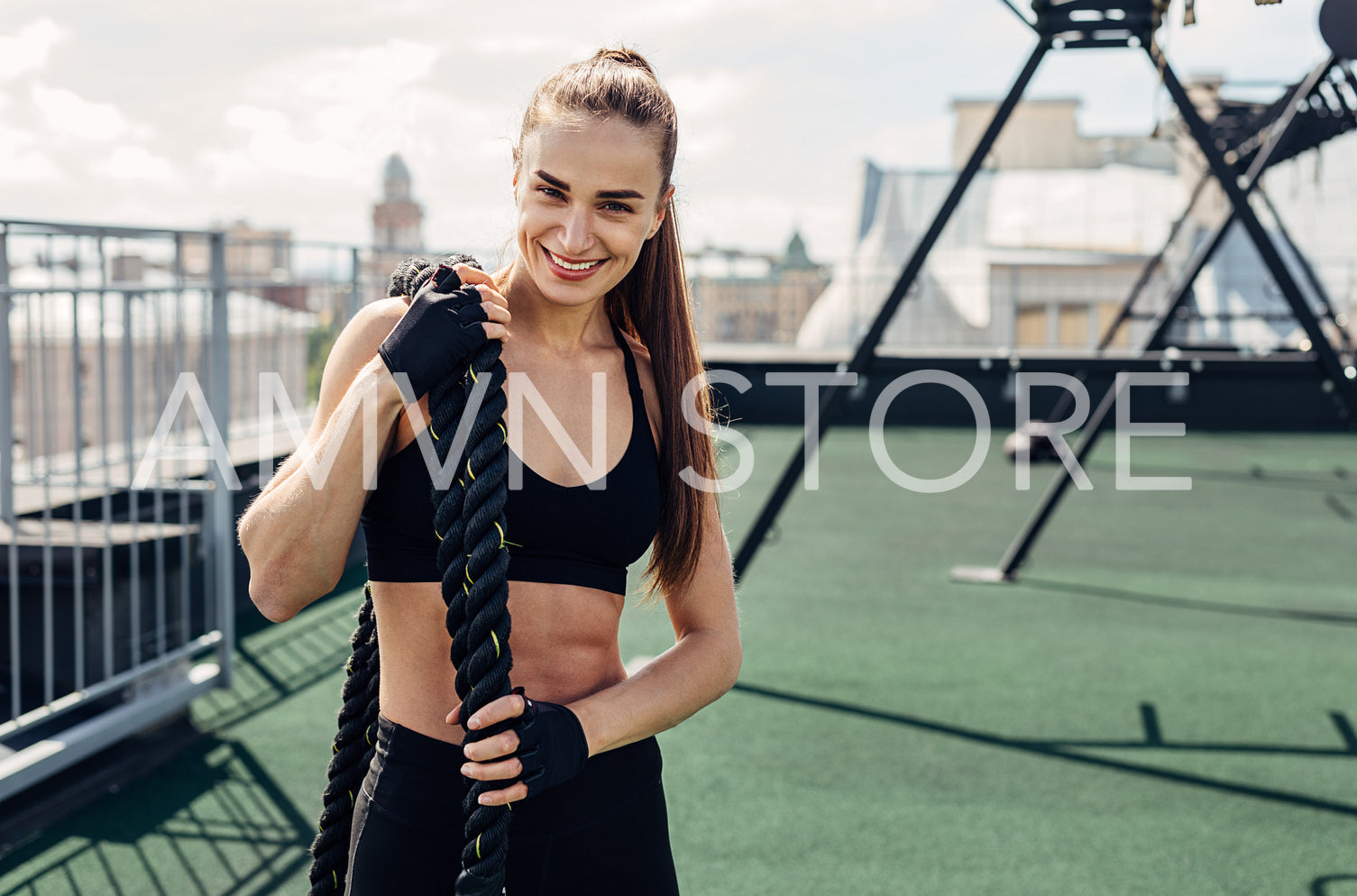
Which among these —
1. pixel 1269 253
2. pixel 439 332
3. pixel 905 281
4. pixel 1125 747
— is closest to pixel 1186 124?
pixel 1269 253

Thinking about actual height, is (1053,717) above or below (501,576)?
below

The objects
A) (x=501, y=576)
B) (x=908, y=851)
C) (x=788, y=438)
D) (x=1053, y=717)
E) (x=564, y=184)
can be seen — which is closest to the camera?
(x=501, y=576)

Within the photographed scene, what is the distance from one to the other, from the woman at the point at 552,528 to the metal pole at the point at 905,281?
9.74 feet

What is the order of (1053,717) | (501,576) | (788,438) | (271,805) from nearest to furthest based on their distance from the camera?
(501,576)
(271,805)
(1053,717)
(788,438)

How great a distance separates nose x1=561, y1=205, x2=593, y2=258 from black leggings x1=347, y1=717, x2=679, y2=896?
22.6 inches

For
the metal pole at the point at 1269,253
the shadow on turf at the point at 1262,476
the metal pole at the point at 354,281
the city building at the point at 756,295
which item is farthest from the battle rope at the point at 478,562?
the city building at the point at 756,295

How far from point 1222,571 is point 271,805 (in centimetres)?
550

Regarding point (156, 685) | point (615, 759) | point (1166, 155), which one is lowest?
point (156, 685)

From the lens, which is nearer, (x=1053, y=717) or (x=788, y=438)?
(x=1053, y=717)

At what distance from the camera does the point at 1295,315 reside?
164 inches

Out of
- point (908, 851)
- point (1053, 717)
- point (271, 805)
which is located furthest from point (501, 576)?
point (1053, 717)

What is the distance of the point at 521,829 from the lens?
1331 millimetres

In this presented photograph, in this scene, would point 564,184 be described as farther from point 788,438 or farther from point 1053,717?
point 788,438

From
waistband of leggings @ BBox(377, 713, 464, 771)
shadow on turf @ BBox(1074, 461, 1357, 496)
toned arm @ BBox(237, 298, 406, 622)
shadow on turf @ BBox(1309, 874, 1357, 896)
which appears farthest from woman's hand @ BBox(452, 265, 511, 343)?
shadow on turf @ BBox(1074, 461, 1357, 496)
